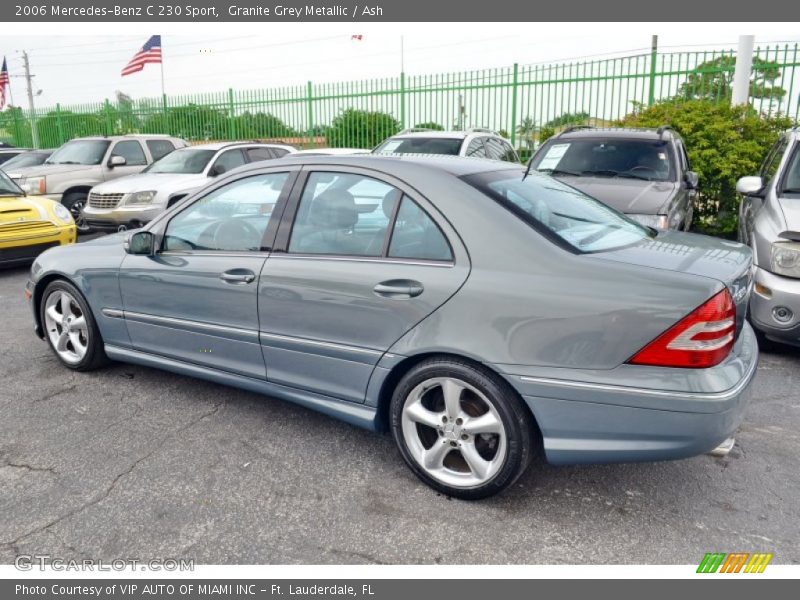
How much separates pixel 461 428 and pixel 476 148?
7.22m

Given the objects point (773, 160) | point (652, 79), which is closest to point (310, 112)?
point (652, 79)

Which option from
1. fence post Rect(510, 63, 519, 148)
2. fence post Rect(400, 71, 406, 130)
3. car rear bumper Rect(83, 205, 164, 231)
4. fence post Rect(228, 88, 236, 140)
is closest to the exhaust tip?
car rear bumper Rect(83, 205, 164, 231)

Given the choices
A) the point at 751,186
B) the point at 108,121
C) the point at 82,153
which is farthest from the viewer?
the point at 108,121

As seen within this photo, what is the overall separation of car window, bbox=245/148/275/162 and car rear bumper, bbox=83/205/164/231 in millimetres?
1961

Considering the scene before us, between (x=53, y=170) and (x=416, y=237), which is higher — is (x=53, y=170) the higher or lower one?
the lower one

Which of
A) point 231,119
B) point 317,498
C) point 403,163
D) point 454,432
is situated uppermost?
point 231,119

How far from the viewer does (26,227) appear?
8.09 m

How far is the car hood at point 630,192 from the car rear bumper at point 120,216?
599 centimetres

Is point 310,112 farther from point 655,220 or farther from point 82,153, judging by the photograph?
point 655,220

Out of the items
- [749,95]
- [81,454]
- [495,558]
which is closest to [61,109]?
[749,95]

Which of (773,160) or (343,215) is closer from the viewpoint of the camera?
(343,215)

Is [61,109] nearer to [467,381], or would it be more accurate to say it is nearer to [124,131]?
[124,131]

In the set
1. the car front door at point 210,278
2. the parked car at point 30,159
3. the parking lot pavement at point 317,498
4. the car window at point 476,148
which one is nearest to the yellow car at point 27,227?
the parking lot pavement at point 317,498

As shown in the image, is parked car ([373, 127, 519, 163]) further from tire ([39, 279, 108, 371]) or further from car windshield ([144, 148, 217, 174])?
tire ([39, 279, 108, 371])
